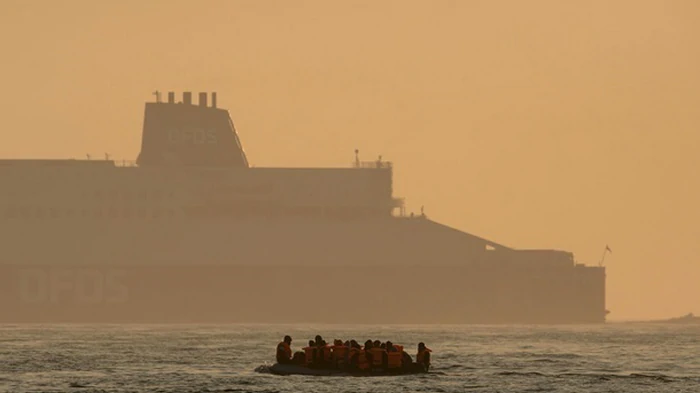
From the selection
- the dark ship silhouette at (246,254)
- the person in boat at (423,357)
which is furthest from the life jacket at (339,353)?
the dark ship silhouette at (246,254)

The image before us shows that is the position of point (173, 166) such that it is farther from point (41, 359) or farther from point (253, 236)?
point (41, 359)

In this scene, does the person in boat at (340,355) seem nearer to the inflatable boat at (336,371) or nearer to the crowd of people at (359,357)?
the crowd of people at (359,357)

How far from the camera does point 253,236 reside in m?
167

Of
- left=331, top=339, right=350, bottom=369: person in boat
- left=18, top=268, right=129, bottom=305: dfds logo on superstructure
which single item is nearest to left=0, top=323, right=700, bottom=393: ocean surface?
left=331, top=339, right=350, bottom=369: person in boat

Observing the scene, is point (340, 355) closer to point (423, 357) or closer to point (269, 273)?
point (423, 357)

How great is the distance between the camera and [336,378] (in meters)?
95.1

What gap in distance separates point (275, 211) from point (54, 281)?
16.3 meters

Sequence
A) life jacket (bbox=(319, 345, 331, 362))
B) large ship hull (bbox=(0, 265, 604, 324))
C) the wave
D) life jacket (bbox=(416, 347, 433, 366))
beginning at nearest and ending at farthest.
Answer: life jacket (bbox=(319, 345, 331, 362)) → life jacket (bbox=(416, 347, 433, 366)) → the wave → large ship hull (bbox=(0, 265, 604, 324))

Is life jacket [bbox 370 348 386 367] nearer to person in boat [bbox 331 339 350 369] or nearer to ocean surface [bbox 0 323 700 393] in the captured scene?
ocean surface [bbox 0 323 700 393]

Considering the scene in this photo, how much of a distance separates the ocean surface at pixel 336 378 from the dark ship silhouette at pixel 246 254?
53.6 ft

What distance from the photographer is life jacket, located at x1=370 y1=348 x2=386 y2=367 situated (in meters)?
94.1

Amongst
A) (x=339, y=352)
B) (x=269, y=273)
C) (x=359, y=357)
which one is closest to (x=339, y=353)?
(x=339, y=352)

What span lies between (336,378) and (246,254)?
237 ft

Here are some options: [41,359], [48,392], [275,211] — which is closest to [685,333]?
[275,211]
